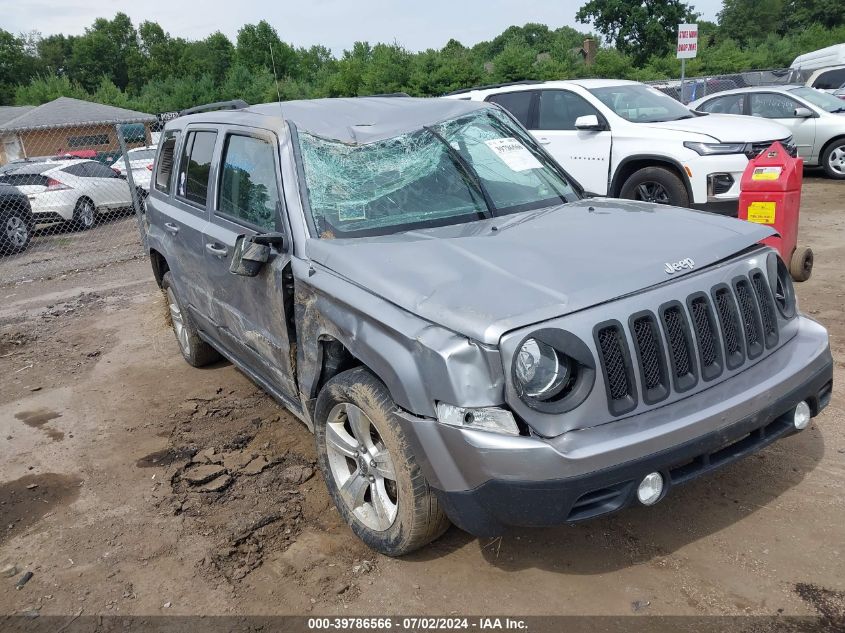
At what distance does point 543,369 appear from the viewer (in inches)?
103

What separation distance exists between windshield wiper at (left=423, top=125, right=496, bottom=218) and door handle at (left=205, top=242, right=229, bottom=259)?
133 cm

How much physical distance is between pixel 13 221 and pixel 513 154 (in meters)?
12.3

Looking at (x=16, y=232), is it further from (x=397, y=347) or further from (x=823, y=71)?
(x=823, y=71)

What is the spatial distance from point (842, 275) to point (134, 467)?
633cm

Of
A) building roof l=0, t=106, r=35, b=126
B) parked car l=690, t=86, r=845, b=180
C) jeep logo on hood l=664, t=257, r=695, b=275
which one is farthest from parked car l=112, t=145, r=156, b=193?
building roof l=0, t=106, r=35, b=126

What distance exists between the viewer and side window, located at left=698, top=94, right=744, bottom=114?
43.7 feet

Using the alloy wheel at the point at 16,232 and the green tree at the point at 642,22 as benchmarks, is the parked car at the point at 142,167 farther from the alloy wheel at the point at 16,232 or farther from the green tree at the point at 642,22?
the green tree at the point at 642,22

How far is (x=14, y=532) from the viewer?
3.85m

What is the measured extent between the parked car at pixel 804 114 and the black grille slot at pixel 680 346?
11.7m

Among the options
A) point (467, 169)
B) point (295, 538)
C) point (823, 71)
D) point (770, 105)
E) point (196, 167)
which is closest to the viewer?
point (295, 538)

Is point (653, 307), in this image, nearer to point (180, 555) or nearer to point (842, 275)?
point (180, 555)

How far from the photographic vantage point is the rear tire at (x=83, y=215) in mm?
15805

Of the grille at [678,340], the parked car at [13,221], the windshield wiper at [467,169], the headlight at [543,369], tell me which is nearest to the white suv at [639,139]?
the windshield wiper at [467,169]

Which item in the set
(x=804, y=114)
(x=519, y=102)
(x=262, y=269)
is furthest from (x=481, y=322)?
(x=804, y=114)
